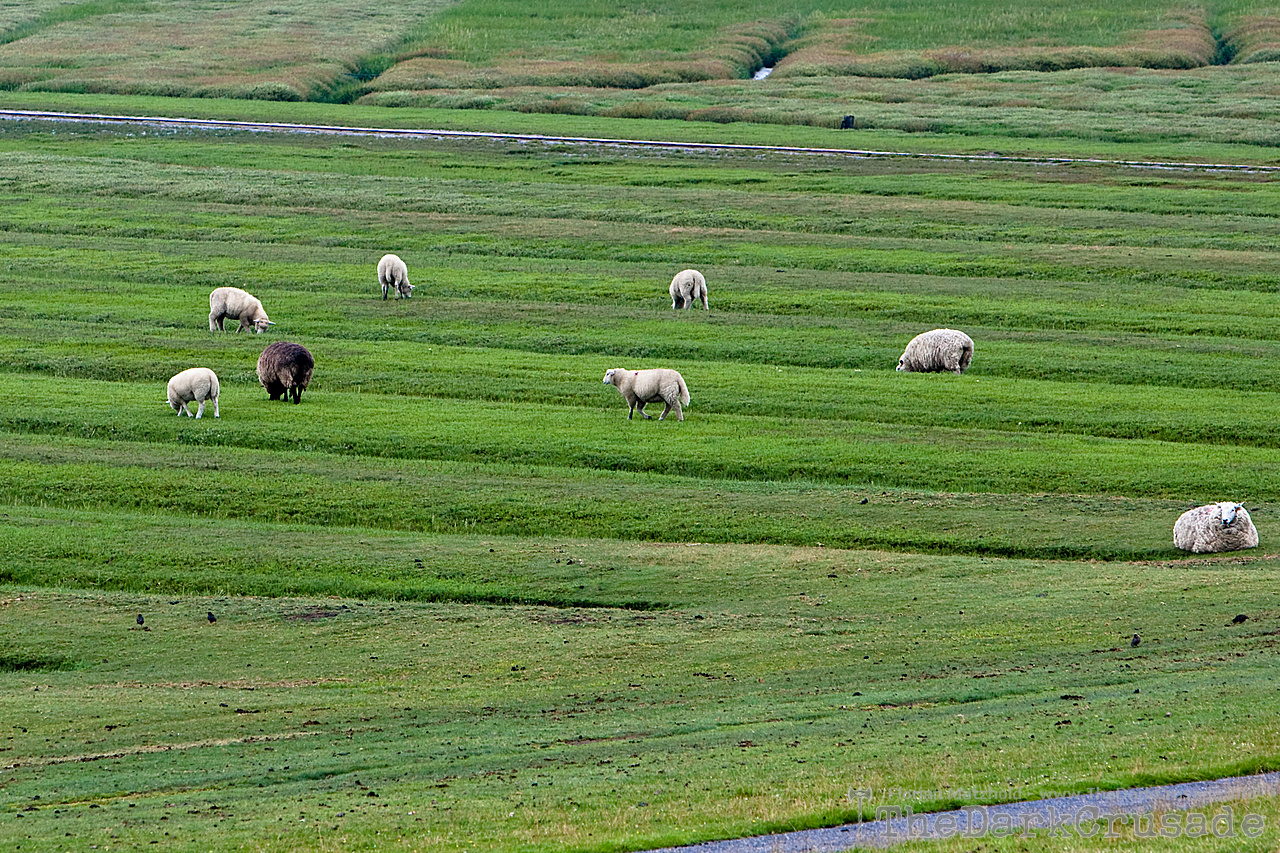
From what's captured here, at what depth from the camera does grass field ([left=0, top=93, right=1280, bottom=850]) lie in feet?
59.7

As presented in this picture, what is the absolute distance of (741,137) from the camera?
343ft

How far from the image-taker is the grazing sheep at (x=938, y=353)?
4772 cm

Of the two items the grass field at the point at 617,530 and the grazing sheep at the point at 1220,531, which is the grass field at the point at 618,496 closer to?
the grass field at the point at 617,530

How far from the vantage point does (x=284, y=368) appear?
42.2 meters

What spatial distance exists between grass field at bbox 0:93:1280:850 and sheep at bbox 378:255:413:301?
1.41m

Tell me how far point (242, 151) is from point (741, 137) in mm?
35044

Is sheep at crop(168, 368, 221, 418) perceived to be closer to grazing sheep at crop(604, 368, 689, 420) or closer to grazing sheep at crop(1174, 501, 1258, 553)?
grazing sheep at crop(604, 368, 689, 420)

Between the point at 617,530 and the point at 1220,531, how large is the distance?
519 inches

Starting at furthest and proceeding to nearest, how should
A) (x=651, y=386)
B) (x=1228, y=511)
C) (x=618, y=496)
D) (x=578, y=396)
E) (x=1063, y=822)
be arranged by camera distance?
(x=578, y=396), (x=651, y=386), (x=618, y=496), (x=1228, y=511), (x=1063, y=822)

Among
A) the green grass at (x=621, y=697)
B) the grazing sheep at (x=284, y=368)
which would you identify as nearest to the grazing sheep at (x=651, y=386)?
the grazing sheep at (x=284, y=368)

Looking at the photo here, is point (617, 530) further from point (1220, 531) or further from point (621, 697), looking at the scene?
point (1220, 531)

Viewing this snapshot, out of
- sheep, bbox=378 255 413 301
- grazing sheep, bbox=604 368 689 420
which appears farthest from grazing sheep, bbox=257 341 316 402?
sheep, bbox=378 255 413 301

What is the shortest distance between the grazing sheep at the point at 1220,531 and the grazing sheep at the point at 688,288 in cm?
2876

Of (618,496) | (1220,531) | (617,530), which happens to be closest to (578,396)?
(618,496)
